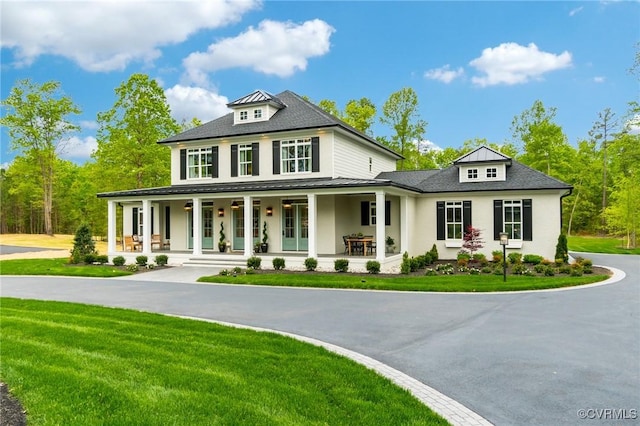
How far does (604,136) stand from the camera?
40.0 m

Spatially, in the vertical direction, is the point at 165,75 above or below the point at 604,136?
above

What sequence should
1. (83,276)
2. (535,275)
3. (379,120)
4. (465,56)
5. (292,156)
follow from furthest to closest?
(379,120)
(465,56)
(292,156)
(83,276)
(535,275)

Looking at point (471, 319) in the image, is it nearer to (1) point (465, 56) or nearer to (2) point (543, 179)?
(2) point (543, 179)

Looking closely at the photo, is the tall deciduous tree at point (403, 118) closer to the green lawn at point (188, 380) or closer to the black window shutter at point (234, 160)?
the black window shutter at point (234, 160)

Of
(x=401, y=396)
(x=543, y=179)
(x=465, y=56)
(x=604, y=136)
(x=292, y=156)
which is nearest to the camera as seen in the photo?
(x=401, y=396)

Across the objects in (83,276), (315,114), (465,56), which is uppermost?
(465,56)

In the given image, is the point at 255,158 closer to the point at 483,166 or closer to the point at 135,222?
the point at 135,222

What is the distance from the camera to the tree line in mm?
32625

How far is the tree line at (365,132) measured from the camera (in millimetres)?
32625

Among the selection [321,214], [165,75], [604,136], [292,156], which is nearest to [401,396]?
[321,214]

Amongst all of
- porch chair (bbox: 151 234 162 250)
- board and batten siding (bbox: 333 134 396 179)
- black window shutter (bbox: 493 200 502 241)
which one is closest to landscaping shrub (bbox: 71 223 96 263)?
porch chair (bbox: 151 234 162 250)

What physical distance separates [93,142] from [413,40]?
27.5m

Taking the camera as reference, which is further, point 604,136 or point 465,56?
point 604,136

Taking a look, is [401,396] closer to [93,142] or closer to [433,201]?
[433,201]
